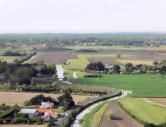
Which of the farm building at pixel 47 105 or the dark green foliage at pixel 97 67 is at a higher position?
the farm building at pixel 47 105

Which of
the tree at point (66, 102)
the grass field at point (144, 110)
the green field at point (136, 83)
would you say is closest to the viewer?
the grass field at point (144, 110)

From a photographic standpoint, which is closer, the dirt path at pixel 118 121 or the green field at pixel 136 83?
the dirt path at pixel 118 121

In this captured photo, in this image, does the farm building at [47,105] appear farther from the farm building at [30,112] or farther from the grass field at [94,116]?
the grass field at [94,116]

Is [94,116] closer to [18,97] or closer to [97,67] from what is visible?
[18,97]

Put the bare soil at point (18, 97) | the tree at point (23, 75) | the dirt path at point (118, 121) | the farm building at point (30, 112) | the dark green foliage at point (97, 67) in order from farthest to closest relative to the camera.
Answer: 1. the dark green foliage at point (97, 67)
2. the tree at point (23, 75)
3. the bare soil at point (18, 97)
4. the farm building at point (30, 112)
5. the dirt path at point (118, 121)

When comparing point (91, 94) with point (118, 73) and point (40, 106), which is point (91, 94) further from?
point (118, 73)

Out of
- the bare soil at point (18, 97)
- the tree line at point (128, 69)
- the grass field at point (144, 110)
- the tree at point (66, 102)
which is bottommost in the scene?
the tree line at point (128, 69)

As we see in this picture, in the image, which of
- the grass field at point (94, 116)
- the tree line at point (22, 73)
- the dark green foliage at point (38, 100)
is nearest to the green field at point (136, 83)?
the tree line at point (22, 73)

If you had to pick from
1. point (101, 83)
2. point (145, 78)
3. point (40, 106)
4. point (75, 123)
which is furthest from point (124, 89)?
point (75, 123)
